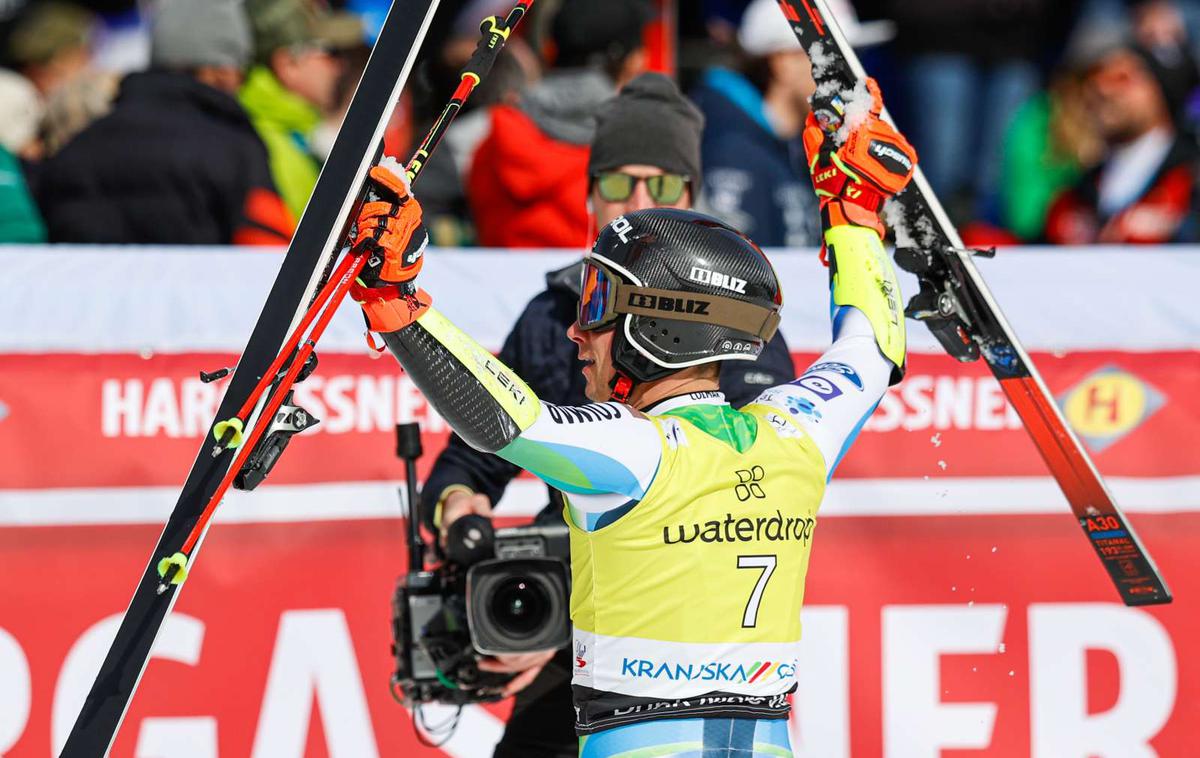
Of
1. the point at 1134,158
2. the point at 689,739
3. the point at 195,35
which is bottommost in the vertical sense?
the point at 689,739

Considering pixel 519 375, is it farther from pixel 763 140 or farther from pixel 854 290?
pixel 763 140

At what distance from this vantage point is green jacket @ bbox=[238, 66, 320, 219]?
6.34 m

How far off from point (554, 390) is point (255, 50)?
3147 millimetres

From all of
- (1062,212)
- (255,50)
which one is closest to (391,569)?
(255,50)

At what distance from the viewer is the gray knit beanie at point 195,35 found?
5.96m

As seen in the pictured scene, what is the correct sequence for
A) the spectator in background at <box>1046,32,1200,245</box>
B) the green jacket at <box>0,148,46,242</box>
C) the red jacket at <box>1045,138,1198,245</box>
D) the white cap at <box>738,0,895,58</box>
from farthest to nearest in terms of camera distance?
the spectator in background at <box>1046,32,1200,245</box>
the red jacket at <box>1045,138,1198,245</box>
the white cap at <box>738,0,895,58</box>
the green jacket at <box>0,148,46,242</box>

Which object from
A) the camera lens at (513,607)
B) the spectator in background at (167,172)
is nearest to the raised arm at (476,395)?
the camera lens at (513,607)

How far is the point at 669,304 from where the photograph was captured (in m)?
3.31

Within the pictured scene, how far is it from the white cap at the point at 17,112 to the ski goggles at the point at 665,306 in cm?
346

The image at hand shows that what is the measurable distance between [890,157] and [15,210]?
3.18 m

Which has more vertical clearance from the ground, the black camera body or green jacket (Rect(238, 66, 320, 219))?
green jacket (Rect(238, 66, 320, 219))

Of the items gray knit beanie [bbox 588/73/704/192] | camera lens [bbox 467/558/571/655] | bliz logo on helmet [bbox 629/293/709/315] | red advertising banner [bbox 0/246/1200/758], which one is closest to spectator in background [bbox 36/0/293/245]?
red advertising banner [bbox 0/246/1200/758]

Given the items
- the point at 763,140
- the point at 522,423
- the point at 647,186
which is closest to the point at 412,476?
the point at 647,186

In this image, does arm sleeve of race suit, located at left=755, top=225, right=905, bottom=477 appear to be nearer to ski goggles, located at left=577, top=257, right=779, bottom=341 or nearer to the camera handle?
ski goggles, located at left=577, top=257, right=779, bottom=341
